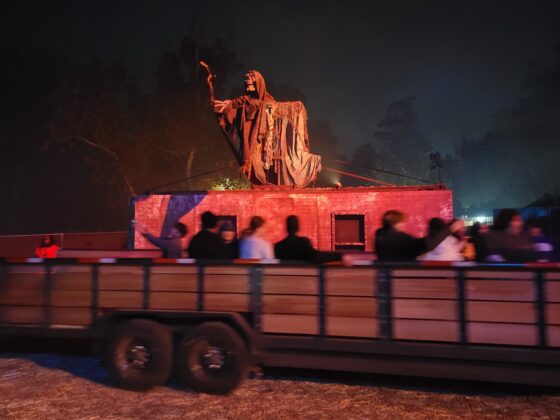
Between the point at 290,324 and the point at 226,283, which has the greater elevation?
the point at 226,283

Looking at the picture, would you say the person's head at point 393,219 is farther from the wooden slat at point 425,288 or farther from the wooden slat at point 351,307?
the wooden slat at point 351,307

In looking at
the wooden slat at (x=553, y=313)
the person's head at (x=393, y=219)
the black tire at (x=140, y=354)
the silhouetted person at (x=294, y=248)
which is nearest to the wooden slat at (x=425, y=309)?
the wooden slat at (x=553, y=313)

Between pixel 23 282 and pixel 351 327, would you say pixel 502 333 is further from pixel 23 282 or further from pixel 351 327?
pixel 23 282

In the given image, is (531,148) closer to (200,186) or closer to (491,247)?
(200,186)

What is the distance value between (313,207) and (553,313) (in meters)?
9.49

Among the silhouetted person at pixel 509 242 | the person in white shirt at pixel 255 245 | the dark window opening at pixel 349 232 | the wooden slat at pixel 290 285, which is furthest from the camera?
the dark window opening at pixel 349 232

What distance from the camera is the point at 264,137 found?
1580 cm

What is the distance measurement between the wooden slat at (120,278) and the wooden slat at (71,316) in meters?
0.42

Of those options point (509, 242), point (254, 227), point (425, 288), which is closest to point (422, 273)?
point (425, 288)

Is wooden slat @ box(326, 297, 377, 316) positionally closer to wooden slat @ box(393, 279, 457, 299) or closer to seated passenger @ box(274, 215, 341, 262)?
wooden slat @ box(393, 279, 457, 299)

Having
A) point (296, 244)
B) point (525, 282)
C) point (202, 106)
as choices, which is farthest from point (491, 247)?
point (202, 106)

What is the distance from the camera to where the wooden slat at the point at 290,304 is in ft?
16.4

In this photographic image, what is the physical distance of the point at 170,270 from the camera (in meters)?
5.39

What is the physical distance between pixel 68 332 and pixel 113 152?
1112 inches
